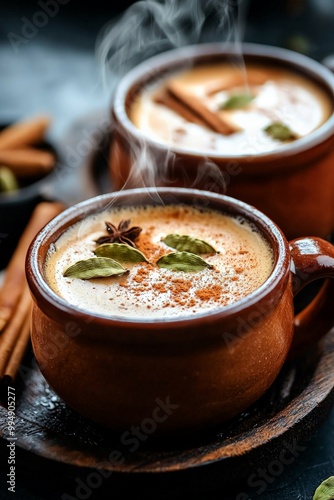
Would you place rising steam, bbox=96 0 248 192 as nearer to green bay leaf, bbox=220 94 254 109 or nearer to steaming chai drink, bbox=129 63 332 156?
steaming chai drink, bbox=129 63 332 156

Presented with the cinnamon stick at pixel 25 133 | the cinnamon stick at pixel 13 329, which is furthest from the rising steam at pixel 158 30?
the cinnamon stick at pixel 13 329

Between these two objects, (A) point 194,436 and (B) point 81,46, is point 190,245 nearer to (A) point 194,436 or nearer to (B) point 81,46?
(A) point 194,436

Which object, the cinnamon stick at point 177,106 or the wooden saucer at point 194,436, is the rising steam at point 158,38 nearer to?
the cinnamon stick at point 177,106

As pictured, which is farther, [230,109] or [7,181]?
[7,181]

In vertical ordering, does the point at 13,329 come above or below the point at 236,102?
below

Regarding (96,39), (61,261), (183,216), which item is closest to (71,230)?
(61,261)

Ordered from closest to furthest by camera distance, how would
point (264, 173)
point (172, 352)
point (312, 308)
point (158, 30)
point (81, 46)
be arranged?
point (172, 352) < point (312, 308) < point (264, 173) < point (158, 30) < point (81, 46)

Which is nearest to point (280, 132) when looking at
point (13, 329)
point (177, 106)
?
point (177, 106)
